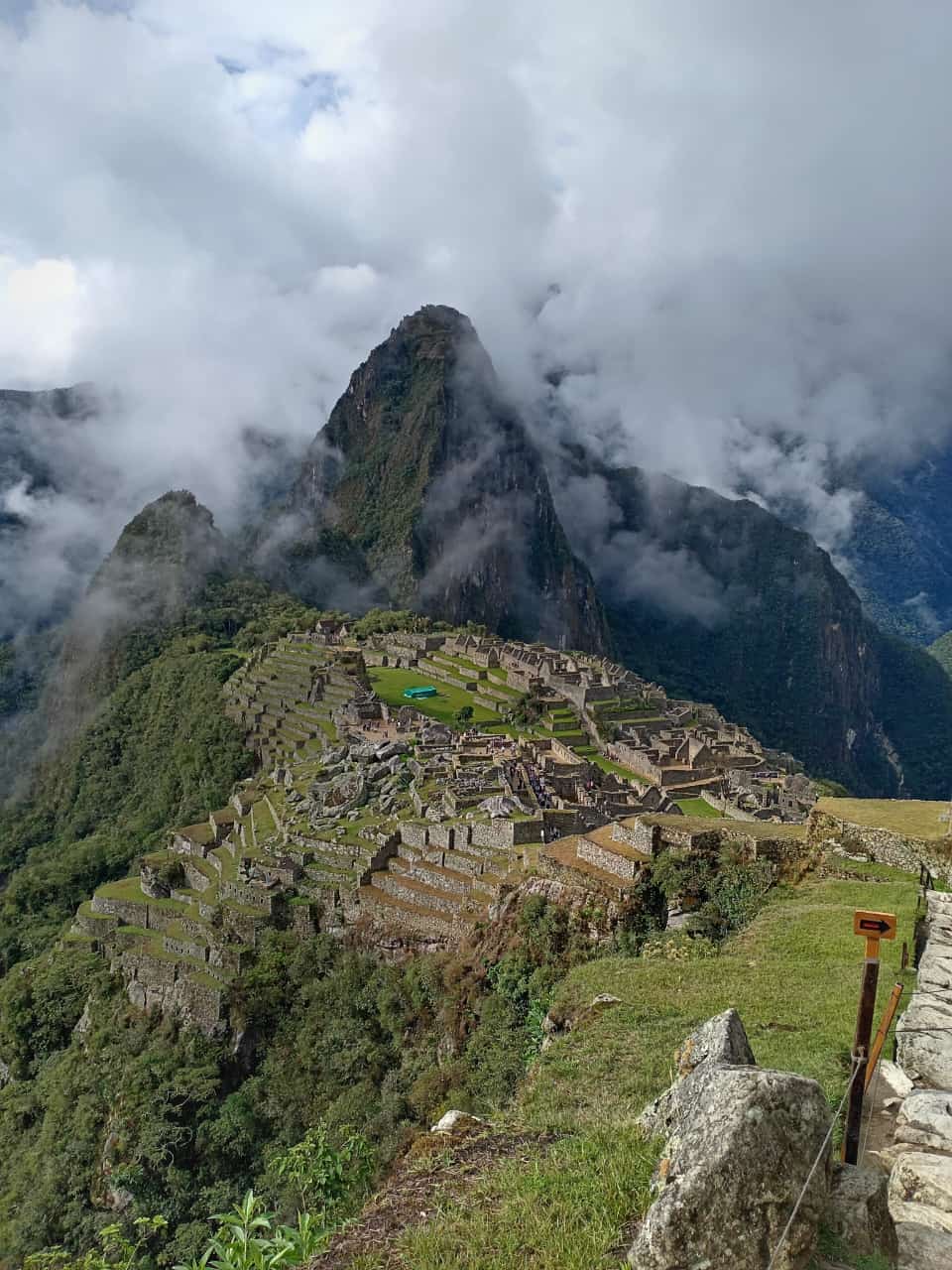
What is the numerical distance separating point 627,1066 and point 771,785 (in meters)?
30.2

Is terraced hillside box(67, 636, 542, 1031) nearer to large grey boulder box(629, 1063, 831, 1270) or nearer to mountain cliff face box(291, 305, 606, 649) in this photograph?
large grey boulder box(629, 1063, 831, 1270)

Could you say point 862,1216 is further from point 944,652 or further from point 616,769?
point 944,652

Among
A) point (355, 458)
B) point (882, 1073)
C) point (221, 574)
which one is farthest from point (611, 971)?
point (355, 458)

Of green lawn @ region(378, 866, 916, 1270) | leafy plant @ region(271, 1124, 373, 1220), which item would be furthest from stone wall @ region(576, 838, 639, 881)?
leafy plant @ region(271, 1124, 373, 1220)

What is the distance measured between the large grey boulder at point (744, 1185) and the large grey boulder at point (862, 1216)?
37 cm

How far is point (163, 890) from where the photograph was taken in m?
26.8

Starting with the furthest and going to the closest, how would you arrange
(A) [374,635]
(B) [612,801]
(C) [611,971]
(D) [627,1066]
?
(A) [374,635]
(B) [612,801]
(C) [611,971]
(D) [627,1066]

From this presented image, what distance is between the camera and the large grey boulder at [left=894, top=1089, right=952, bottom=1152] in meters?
5.38

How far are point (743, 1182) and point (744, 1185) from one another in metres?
0.01

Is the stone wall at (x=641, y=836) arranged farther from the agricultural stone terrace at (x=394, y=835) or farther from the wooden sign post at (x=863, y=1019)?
the wooden sign post at (x=863, y=1019)

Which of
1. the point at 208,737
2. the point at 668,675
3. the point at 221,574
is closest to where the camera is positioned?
the point at 208,737

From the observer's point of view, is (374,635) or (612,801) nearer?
(612,801)

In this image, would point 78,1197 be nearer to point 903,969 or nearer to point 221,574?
point 903,969

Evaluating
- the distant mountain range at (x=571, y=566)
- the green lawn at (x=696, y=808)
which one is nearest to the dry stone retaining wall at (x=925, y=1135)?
the green lawn at (x=696, y=808)
